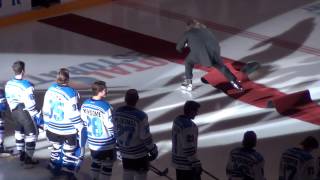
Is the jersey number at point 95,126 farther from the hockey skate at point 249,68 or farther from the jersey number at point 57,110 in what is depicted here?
the hockey skate at point 249,68

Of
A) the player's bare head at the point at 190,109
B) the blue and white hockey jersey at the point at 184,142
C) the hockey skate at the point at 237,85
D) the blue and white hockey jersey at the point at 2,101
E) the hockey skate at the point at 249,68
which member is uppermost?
the hockey skate at the point at 249,68

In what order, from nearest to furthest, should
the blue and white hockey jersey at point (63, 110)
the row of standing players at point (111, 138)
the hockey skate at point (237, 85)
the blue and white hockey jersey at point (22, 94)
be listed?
1. the row of standing players at point (111, 138)
2. the blue and white hockey jersey at point (63, 110)
3. the blue and white hockey jersey at point (22, 94)
4. the hockey skate at point (237, 85)

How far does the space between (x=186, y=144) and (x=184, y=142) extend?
2 centimetres

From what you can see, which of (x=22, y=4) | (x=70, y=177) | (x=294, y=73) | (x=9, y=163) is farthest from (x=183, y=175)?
(x=22, y=4)

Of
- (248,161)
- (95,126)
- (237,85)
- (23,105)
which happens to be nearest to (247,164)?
(248,161)

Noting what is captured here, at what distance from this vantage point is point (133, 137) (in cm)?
623

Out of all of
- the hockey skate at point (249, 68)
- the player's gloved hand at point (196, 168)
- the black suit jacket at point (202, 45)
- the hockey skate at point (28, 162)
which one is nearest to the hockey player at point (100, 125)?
the player's gloved hand at point (196, 168)

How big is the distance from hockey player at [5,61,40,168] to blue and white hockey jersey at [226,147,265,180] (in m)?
2.32

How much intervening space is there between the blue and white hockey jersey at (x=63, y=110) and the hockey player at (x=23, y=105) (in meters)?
0.37

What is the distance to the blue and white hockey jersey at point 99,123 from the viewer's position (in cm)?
640

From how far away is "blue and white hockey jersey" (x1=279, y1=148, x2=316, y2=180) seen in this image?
581 cm

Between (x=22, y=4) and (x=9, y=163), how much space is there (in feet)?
18.5

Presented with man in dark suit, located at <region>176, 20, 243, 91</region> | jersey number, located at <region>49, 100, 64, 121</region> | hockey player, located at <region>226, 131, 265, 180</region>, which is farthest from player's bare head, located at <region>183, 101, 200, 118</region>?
man in dark suit, located at <region>176, 20, 243, 91</region>

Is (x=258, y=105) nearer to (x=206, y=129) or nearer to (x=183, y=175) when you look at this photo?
(x=206, y=129)
